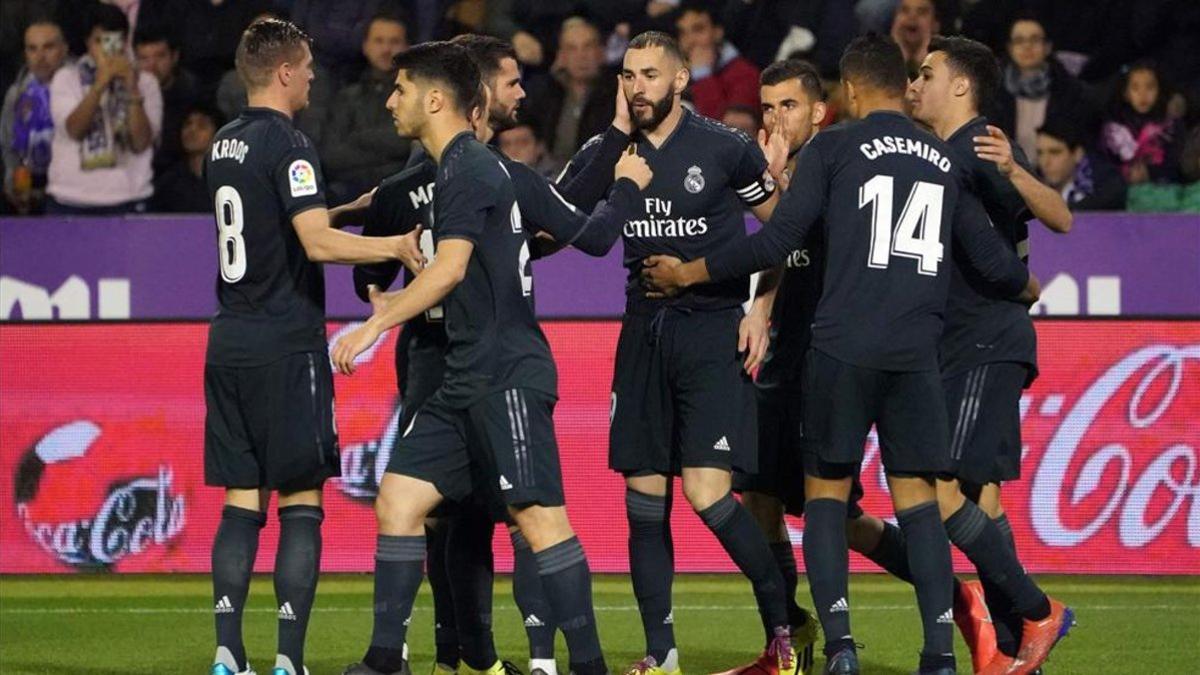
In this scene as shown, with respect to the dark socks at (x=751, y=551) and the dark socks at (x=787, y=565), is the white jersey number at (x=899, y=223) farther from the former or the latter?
the dark socks at (x=787, y=565)

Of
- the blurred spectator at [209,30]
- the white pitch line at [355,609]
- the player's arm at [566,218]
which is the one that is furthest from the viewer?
the blurred spectator at [209,30]

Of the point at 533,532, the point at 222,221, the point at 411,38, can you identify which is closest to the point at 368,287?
the point at 222,221

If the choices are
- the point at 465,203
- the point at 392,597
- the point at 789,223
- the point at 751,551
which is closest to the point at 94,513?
the point at 392,597

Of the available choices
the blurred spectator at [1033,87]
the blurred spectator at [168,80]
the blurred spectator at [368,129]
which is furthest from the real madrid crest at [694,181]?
the blurred spectator at [168,80]

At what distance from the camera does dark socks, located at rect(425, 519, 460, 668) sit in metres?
7.57

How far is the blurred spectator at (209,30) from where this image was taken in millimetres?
13977

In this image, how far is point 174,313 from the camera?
40.4ft

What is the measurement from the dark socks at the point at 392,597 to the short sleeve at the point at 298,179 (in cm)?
114

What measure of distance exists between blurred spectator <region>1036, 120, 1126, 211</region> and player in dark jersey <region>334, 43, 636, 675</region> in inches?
267

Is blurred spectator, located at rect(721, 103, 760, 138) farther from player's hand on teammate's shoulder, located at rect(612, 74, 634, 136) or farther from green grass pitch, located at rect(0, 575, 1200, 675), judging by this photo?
player's hand on teammate's shoulder, located at rect(612, 74, 634, 136)

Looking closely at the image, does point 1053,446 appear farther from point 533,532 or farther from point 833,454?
point 533,532

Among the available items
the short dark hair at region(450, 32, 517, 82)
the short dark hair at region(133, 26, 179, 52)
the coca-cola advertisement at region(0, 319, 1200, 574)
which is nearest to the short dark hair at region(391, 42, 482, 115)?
the short dark hair at region(450, 32, 517, 82)

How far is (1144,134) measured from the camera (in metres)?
13.2

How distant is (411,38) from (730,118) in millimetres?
2347
